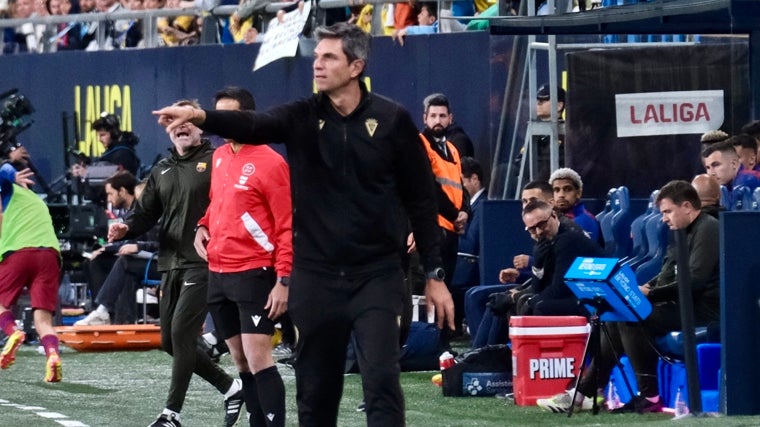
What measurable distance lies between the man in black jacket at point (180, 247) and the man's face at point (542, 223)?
2.47 meters

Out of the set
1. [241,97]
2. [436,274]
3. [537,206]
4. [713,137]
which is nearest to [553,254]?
[537,206]

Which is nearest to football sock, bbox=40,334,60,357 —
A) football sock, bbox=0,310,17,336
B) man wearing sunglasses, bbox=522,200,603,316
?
football sock, bbox=0,310,17,336

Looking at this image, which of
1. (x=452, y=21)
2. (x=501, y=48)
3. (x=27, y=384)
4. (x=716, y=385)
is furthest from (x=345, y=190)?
(x=452, y=21)

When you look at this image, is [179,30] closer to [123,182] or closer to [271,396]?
[123,182]

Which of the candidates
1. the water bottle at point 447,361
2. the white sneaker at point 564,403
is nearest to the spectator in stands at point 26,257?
the water bottle at point 447,361

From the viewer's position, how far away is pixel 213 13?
22.1 metres

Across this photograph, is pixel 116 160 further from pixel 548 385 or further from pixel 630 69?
pixel 548 385

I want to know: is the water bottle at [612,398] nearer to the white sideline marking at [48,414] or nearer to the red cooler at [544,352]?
→ the red cooler at [544,352]

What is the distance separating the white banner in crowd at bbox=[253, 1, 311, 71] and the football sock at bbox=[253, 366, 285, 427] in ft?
34.7

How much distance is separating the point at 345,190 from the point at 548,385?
4967 mm

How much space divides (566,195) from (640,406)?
235cm

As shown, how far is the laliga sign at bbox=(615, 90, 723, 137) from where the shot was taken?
1447 cm

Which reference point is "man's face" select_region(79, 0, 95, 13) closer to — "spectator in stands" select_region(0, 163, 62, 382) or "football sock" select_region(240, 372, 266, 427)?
"spectator in stands" select_region(0, 163, 62, 382)

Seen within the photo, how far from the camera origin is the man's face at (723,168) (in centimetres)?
1255
